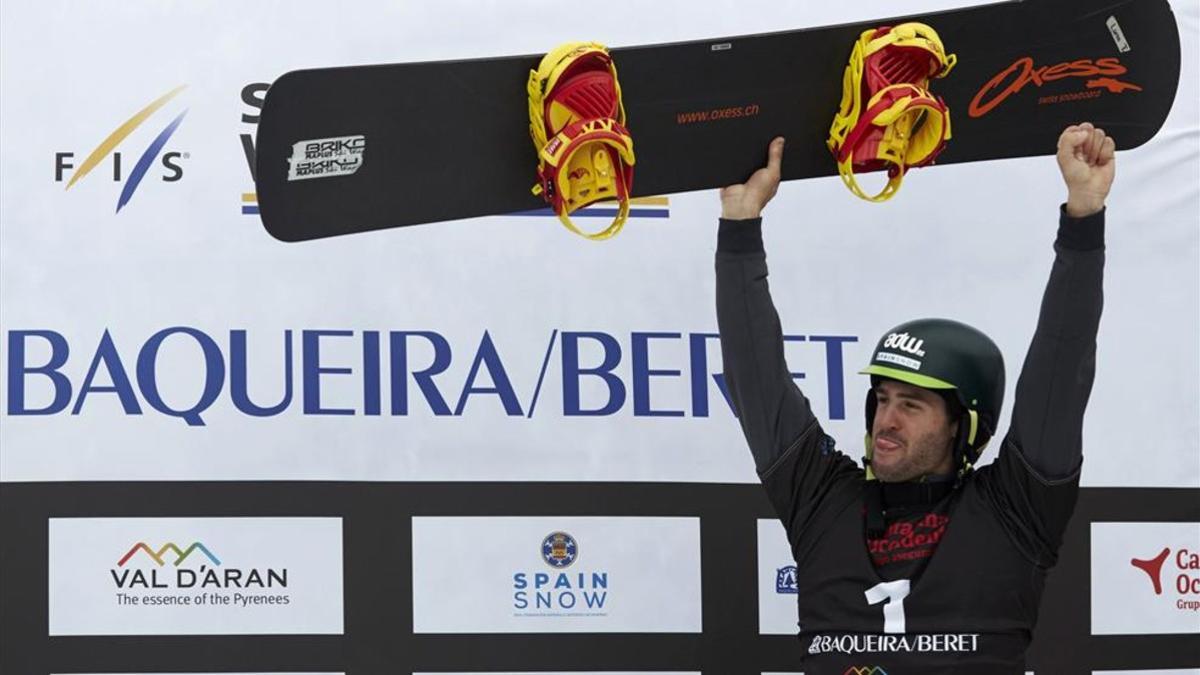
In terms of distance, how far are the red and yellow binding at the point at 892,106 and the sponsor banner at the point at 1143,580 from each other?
3.67 ft

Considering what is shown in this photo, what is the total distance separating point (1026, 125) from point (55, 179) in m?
1.89

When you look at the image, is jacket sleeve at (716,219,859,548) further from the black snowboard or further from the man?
the black snowboard

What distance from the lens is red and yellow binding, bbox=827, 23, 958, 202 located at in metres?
2.75

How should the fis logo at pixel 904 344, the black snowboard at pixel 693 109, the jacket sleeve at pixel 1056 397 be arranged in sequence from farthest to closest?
1. the fis logo at pixel 904 344
2. the black snowboard at pixel 693 109
3. the jacket sleeve at pixel 1056 397

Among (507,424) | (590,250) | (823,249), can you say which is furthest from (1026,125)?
(507,424)

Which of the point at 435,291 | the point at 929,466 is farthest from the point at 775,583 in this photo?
the point at 435,291

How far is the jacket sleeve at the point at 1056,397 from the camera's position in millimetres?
2586

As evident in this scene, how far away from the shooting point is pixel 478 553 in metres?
3.33

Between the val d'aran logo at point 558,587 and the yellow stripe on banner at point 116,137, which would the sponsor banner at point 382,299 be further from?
the val d'aran logo at point 558,587

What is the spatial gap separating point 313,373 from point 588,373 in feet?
1.84

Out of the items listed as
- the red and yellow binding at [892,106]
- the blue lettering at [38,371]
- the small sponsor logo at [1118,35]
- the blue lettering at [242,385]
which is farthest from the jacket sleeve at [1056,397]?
the blue lettering at [38,371]

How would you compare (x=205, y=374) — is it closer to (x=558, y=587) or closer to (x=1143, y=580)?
(x=558, y=587)

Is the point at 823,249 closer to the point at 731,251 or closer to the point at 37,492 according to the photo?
the point at 731,251

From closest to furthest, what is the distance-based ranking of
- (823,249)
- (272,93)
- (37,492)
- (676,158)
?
(272,93) < (676,158) < (37,492) < (823,249)
